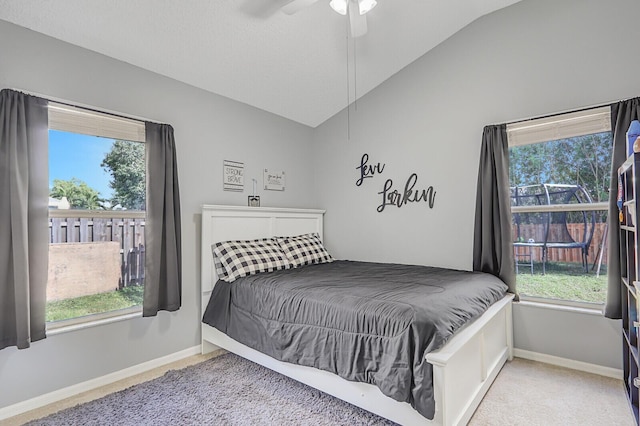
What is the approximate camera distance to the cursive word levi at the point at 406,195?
3.23 metres

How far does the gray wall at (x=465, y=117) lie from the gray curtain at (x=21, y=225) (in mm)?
2780

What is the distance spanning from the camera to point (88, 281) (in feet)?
7.91

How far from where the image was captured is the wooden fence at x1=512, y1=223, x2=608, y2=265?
252cm

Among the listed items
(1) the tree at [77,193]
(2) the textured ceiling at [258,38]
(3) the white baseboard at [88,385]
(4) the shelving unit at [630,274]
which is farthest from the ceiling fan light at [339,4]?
(3) the white baseboard at [88,385]

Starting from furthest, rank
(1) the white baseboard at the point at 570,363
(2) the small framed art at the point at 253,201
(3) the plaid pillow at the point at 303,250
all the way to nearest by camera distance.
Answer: (2) the small framed art at the point at 253,201 < (3) the plaid pillow at the point at 303,250 < (1) the white baseboard at the point at 570,363

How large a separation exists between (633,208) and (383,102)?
2.45m

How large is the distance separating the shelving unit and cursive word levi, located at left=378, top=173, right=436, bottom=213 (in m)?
1.44

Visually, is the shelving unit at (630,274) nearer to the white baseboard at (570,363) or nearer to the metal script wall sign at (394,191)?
the white baseboard at (570,363)

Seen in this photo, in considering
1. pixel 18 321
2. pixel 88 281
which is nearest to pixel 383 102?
pixel 88 281

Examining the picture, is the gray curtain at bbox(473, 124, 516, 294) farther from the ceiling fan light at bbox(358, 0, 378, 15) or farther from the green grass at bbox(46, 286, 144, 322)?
the green grass at bbox(46, 286, 144, 322)

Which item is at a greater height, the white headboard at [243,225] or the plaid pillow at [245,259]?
the white headboard at [243,225]

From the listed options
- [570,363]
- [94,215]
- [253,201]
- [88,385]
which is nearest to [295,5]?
[253,201]

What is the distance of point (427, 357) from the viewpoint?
1.48 metres

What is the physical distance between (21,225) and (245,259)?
57.5 inches
